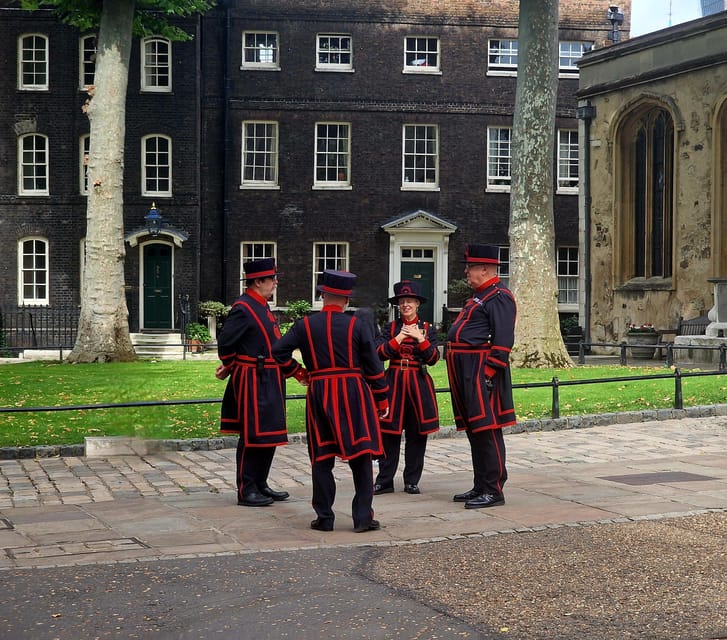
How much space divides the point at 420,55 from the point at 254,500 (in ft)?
102

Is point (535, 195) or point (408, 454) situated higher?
point (535, 195)

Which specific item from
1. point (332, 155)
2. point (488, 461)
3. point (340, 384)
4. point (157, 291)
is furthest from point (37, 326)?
point (340, 384)

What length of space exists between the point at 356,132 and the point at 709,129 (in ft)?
43.8

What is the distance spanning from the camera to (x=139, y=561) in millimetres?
7656

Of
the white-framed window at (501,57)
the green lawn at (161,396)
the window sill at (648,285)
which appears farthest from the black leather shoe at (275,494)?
the white-framed window at (501,57)

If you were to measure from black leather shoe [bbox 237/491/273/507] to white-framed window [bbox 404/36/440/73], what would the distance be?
100 ft

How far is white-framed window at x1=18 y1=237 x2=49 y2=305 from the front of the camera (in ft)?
121

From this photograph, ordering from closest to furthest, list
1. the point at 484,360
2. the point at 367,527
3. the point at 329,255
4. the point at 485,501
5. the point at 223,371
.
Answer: the point at 367,527, the point at 485,501, the point at 484,360, the point at 223,371, the point at 329,255

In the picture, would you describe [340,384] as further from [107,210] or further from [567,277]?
[567,277]

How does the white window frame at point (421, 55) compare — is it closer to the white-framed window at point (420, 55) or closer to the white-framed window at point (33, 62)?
the white-framed window at point (420, 55)

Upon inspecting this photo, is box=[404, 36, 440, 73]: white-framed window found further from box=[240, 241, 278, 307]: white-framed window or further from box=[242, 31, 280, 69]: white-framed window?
box=[240, 241, 278, 307]: white-framed window

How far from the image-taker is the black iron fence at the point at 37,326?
113 ft

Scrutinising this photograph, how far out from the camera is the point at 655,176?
102ft

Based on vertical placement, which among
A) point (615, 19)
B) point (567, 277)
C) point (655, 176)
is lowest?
point (567, 277)
